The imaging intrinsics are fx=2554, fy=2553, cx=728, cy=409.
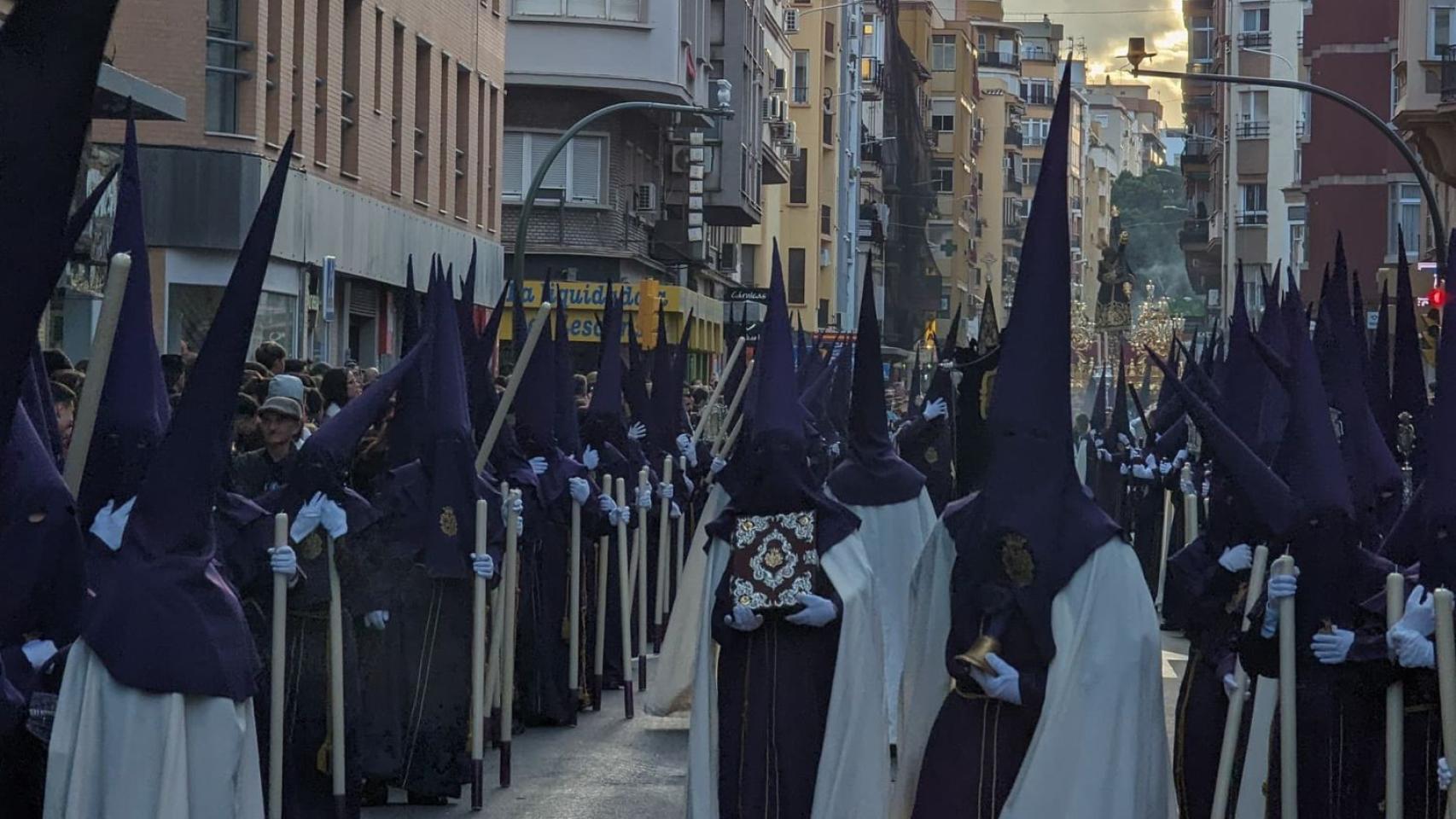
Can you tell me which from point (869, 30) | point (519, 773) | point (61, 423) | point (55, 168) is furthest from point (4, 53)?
point (869, 30)

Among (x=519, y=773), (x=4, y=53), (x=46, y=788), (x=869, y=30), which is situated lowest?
(x=519, y=773)

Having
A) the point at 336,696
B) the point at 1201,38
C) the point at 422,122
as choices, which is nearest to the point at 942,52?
the point at 1201,38

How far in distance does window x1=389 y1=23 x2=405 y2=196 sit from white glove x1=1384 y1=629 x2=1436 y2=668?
28350mm

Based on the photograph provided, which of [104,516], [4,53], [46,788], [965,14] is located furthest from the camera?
[965,14]

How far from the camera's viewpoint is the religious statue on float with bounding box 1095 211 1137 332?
65688mm

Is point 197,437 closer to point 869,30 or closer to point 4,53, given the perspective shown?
point 4,53

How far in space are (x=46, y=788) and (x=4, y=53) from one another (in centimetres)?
355

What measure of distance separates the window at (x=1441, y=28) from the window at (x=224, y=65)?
2070 cm

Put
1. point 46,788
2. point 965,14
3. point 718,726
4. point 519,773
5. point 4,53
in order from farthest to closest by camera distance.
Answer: point 965,14, point 519,773, point 718,726, point 46,788, point 4,53

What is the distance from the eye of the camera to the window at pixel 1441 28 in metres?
40.4

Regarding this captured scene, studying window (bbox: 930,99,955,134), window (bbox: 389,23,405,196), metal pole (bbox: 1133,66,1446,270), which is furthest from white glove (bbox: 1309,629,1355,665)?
window (bbox: 930,99,955,134)

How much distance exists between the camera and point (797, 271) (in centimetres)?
8825

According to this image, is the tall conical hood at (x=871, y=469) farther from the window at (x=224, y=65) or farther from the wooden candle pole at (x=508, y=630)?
the window at (x=224, y=65)

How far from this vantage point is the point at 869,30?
10431 cm
